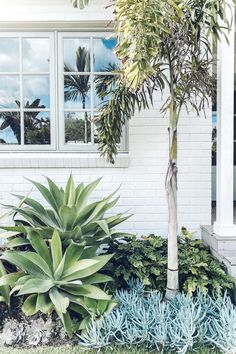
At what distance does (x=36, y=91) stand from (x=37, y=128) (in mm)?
536

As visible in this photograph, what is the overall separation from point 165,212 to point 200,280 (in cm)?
129

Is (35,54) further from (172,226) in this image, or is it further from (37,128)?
(172,226)

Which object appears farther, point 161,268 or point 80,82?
point 80,82

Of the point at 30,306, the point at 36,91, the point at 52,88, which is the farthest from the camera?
the point at 36,91

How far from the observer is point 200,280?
12.0ft

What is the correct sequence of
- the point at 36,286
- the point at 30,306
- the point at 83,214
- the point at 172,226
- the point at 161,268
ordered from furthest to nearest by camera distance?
the point at 161,268 < the point at 83,214 < the point at 172,226 < the point at 30,306 < the point at 36,286

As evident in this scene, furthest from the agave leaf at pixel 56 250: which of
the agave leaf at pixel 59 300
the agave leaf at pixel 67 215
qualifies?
the agave leaf at pixel 67 215

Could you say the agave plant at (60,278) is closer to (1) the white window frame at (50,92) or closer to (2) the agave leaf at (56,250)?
(2) the agave leaf at (56,250)

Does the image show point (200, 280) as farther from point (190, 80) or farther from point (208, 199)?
point (190, 80)

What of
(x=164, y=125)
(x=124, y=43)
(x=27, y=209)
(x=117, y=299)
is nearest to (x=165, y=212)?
(x=164, y=125)

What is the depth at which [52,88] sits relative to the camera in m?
4.83

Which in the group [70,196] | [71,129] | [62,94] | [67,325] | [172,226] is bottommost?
[67,325]

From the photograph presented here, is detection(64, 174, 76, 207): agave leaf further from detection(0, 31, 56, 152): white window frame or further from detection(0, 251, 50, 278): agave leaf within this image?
detection(0, 31, 56, 152): white window frame

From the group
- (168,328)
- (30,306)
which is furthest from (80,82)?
(168,328)
